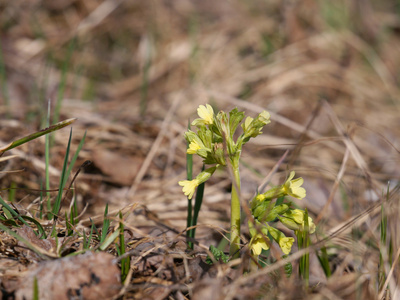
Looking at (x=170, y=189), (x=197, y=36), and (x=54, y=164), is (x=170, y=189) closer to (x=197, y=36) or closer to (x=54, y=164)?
(x=54, y=164)

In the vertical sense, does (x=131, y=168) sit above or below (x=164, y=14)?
below

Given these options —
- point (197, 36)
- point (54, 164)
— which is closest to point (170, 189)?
point (54, 164)

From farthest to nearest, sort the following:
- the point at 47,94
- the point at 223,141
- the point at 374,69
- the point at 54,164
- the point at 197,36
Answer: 1. the point at 197,36
2. the point at 374,69
3. the point at 47,94
4. the point at 54,164
5. the point at 223,141

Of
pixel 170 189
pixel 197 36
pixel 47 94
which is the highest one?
pixel 197 36

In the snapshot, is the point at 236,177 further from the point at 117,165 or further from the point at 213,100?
the point at 213,100

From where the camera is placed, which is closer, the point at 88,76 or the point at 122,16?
the point at 88,76

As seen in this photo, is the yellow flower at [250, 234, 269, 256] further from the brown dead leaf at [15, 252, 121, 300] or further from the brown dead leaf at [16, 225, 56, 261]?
the brown dead leaf at [16, 225, 56, 261]

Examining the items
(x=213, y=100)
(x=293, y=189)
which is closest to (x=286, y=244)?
(x=293, y=189)
